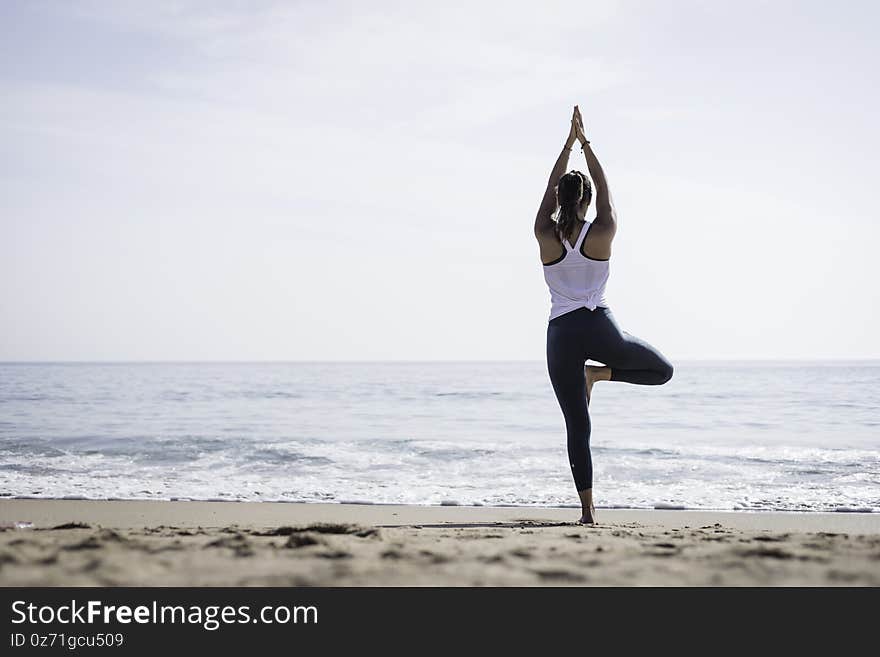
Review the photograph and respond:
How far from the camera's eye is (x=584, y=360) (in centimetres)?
400

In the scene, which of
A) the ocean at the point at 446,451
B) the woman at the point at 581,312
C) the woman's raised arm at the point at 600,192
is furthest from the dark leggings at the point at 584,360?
the ocean at the point at 446,451

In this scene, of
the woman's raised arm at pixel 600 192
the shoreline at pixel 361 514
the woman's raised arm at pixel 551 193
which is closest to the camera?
the woman's raised arm at pixel 600 192

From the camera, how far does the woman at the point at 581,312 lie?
3.93 meters

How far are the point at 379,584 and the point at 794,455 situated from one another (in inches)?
276

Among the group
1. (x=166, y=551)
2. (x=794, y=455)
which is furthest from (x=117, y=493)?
(x=794, y=455)

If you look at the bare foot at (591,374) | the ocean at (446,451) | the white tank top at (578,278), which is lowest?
the ocean at (446,451)

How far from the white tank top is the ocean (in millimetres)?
2189

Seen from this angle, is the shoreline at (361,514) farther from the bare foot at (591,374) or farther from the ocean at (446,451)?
the bare foot at (591,374)

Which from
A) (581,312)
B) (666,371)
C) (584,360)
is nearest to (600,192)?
(581,312)

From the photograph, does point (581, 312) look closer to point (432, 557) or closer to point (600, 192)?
point (600, 192)

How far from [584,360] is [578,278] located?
44 cm

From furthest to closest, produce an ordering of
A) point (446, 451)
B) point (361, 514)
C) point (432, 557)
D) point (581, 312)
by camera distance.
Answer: point (446, 451) → point (361, 514) → point (581, 312) → point (432, 557)
